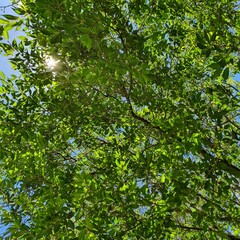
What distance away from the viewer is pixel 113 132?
6457 millimetres

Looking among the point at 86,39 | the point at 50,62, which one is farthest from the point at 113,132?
the point at 86,39

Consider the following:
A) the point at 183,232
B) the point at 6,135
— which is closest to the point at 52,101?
the point at 6,135

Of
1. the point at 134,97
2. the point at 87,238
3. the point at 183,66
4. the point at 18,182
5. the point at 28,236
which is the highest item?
the point at 183,66

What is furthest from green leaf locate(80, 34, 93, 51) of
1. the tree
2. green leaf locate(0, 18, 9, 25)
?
green leaf locate(0, 18, 9, 25)

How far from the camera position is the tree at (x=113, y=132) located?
471 cm

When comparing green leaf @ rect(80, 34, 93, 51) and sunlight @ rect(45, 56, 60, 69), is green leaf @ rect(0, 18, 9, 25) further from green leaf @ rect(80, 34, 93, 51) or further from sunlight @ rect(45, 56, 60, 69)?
sunlight @ rect(45, 56, 60, 69)

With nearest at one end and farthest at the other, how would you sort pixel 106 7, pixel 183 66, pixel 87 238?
pixel 87 238, pixel 106 7, pixel 183 66

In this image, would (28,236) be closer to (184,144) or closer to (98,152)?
(184,144)

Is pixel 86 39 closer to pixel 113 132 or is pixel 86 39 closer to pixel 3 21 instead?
pixel 3 21

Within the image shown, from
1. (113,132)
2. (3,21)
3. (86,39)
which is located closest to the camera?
(86,39)

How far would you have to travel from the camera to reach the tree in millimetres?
4711

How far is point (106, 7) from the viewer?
220 inches

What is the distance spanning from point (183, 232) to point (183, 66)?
164 inches

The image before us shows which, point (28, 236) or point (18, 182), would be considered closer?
point (28, 236)
